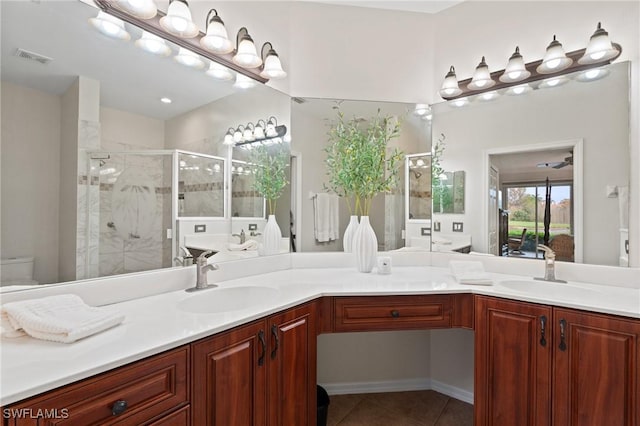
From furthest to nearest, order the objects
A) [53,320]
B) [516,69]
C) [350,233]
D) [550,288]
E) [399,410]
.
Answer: [350,233] → [399,410] → [516,69] → [550,288] → [53,320]

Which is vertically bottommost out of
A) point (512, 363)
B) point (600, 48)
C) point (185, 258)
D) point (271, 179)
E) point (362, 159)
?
point (512, 363)

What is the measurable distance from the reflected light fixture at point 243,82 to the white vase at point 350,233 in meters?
1.09

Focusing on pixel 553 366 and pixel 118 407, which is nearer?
pixel 118 407

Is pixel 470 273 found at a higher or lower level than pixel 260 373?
higher

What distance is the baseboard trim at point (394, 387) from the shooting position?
2211 mm

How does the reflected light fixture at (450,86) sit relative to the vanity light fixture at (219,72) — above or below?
above

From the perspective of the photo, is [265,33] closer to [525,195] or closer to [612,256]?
[525,195]

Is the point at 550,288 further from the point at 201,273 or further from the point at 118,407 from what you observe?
the point at 118,407

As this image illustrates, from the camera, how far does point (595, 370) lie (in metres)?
1.31

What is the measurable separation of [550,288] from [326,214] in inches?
55.0

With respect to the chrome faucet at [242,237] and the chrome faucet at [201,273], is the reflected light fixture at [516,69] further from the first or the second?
the chrome faucet at [201,273]

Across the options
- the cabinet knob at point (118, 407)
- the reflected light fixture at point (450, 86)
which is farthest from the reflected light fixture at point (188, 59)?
the reflected light fixture at point (450, 86)

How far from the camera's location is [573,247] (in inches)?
71.0

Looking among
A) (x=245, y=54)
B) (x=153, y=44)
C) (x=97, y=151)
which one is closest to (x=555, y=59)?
(x=245, y=54)
